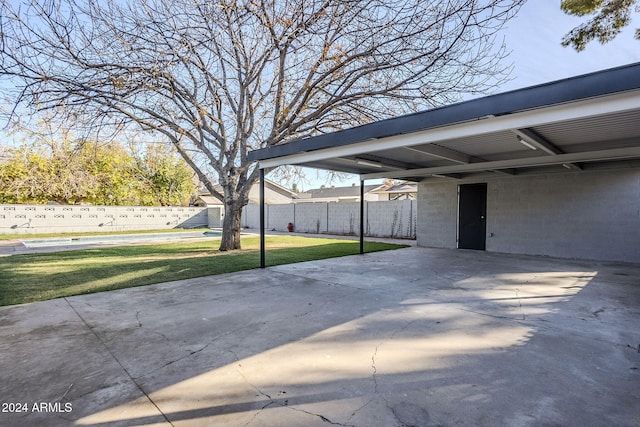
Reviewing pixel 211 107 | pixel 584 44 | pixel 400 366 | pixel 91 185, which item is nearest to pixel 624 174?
pixel 584 44

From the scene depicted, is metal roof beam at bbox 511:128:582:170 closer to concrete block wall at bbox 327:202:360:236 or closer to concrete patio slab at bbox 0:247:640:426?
concrete patio slab at bbox 0:247:640:426

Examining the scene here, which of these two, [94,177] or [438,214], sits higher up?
[94,177]

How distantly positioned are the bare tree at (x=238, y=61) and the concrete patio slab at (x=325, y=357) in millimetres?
4907

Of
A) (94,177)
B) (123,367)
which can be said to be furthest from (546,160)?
(94,177)

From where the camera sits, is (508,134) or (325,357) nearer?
(325,357)

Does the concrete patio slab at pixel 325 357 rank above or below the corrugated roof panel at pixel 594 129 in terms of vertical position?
below

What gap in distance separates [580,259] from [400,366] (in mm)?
8341

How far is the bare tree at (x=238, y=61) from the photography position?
6.57m

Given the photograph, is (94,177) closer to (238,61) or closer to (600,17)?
(238,61)

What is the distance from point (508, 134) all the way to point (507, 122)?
1.69m

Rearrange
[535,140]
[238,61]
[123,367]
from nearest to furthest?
1. [123,367]
2. [535,140]
3. [238,61]

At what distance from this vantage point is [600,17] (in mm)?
8312

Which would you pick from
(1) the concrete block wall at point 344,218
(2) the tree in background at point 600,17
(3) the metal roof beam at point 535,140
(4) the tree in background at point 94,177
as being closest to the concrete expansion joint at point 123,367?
(3) the metal roof beam at point 535,140

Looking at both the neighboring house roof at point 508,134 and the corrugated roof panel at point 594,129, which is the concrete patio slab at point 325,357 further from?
the corrugated roof panel at point 594,129
